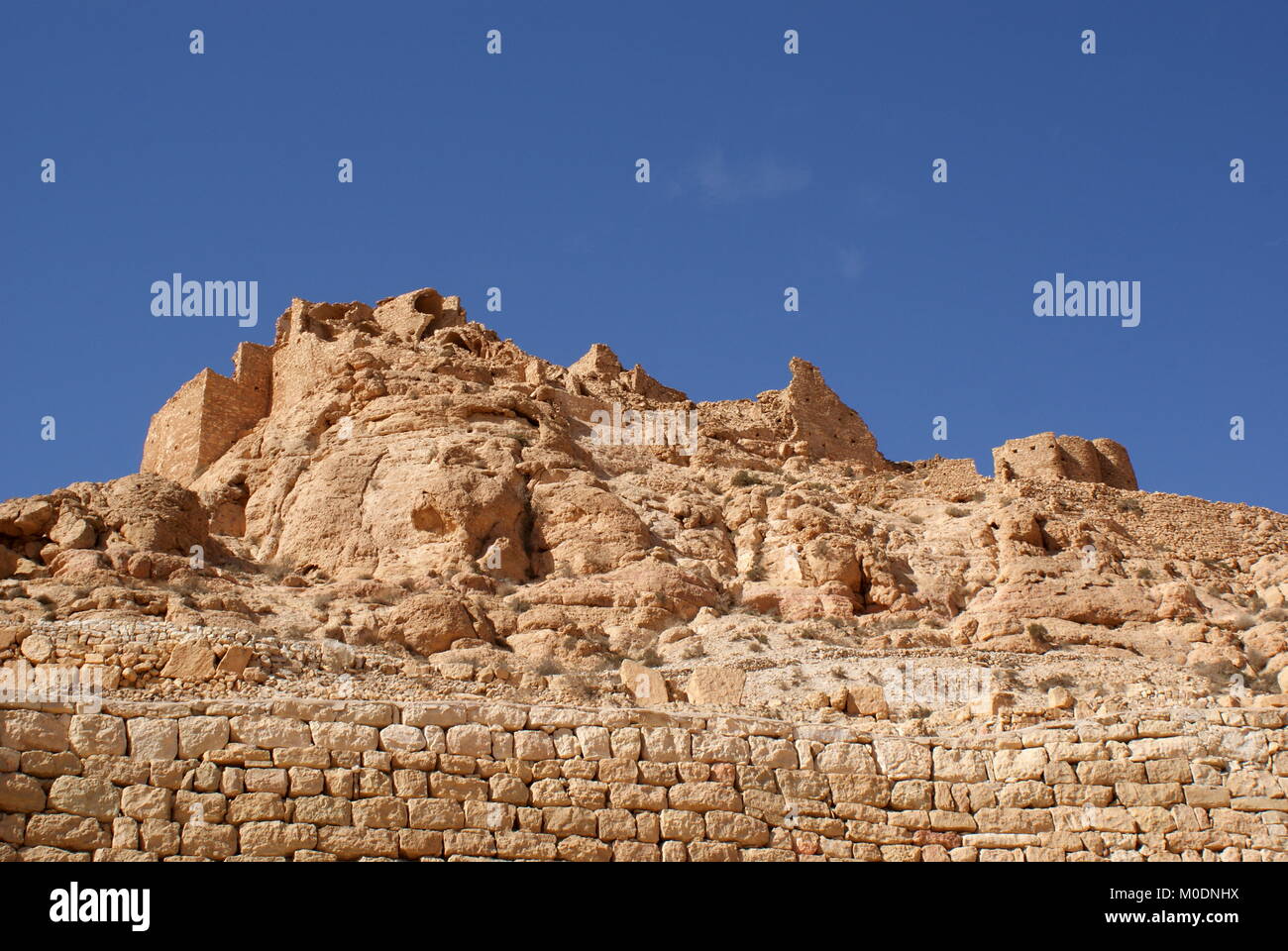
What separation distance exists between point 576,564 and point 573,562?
0.07 metres

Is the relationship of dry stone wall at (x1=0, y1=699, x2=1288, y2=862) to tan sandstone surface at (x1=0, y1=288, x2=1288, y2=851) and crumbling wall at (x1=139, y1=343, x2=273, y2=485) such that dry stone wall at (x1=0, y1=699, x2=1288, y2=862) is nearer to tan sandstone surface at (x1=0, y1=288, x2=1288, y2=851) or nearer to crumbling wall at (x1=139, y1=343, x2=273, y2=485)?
tan sandstone surface at (x1=0, y1=288, x2=1288, y2=851)

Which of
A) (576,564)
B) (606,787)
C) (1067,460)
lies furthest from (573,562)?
(1067,460)

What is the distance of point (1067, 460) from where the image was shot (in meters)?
30.1

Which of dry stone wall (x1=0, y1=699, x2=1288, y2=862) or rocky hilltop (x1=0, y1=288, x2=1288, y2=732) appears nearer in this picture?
dry stone wall (x1=0, y1=699, x2=1288, y2=862)

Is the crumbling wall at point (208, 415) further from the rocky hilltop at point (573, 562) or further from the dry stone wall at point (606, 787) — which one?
the dry stone wall at point (606, 787)

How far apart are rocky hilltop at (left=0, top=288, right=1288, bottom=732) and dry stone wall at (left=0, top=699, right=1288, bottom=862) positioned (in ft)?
6.20

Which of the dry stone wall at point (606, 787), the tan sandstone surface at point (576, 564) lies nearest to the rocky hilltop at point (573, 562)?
the tan sandstone surface at point (576, 564)

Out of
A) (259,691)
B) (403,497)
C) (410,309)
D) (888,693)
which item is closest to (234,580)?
(403,497)

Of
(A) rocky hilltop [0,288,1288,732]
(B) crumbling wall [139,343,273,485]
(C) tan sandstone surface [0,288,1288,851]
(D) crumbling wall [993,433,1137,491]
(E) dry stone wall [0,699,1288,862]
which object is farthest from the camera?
(D) crumbling wall [993,433,1137,491]

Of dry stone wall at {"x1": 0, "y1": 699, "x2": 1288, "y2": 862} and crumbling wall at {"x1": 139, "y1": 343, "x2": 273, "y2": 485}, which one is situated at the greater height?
crumbling wall at {"x1": 139, "y1": 343, "x2": 273, "y2": 485}

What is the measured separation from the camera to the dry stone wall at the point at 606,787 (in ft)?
27.5

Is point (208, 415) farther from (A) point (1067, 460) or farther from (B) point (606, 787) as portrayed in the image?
(B) point (606, 787)

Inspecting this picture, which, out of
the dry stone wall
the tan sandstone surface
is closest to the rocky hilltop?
the tan sandstone surface

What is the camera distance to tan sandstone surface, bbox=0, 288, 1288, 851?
15.6 meters
